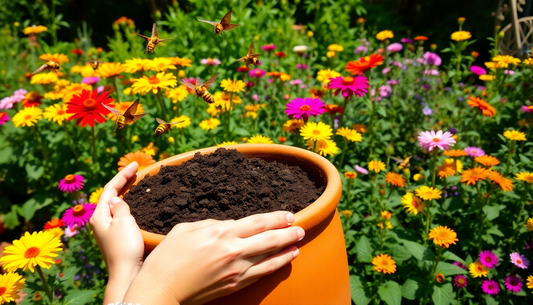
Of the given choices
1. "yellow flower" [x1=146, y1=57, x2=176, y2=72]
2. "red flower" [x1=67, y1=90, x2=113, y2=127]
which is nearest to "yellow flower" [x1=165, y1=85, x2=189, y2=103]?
"yellow flower" [x1=146, y1=57, x2=176, y2=72]

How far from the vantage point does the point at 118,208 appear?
82 centimetres

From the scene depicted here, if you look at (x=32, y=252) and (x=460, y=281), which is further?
(x=460, y=281)

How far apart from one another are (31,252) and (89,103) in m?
0.55


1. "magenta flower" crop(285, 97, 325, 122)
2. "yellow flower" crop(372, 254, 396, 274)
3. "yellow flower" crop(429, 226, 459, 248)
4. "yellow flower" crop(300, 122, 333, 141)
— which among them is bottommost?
"yellow flower" crop(372, 254, 396, 274)

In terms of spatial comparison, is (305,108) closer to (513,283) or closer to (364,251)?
(364,251)

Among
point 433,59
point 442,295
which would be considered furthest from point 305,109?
point 433,59

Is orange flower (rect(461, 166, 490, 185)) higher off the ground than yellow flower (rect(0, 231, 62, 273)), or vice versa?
yellow flower (rect(0, 231, 62, 273))

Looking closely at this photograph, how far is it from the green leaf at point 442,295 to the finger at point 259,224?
0.84 metres

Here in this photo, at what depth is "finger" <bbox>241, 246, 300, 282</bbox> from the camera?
687 millimetres

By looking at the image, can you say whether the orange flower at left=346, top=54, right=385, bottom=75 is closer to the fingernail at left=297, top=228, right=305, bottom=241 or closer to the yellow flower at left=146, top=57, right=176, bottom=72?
the yellow flower at left=146, top=57, right=176, bottom=72

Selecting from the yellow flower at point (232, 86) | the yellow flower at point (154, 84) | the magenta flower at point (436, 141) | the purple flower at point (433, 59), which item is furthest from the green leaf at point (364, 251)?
the purple flower at point (433, 59)

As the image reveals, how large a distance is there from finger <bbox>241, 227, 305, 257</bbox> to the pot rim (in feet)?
0.12

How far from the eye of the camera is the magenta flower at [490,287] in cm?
131

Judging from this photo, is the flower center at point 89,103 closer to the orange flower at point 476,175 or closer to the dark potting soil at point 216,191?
the dark potting soil at point 216,191
